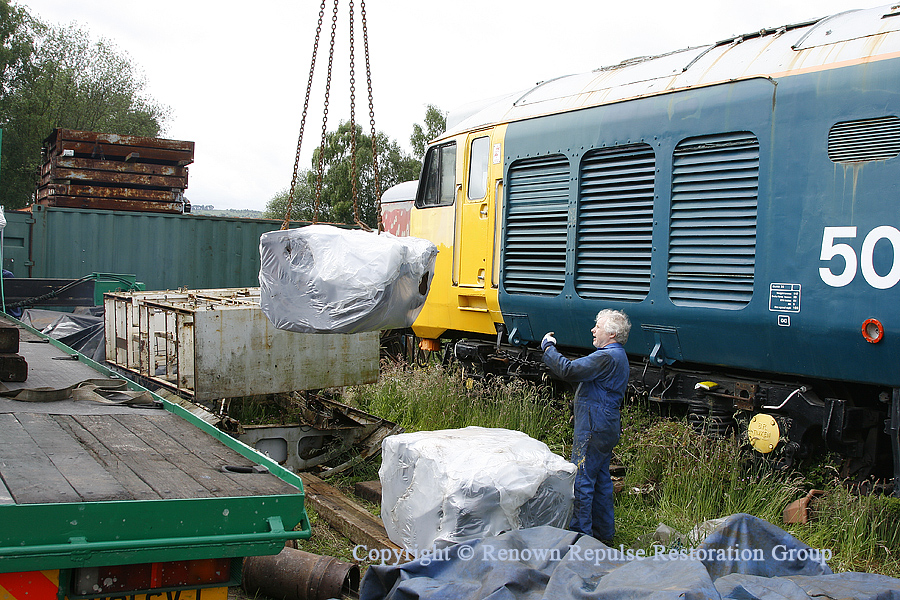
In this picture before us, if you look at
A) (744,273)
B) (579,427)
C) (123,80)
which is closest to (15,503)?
(579,427)

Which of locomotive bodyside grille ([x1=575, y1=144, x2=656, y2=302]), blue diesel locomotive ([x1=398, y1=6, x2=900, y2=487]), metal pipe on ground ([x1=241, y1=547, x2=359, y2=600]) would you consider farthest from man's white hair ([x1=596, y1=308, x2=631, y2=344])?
metal pipe on ground ([x1=241, y1=547, x2=359, y2=600])

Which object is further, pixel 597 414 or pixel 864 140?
pixel 597 414

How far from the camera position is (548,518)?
4.41 m

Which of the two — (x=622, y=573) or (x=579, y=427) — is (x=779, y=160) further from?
(x=622, y=573)

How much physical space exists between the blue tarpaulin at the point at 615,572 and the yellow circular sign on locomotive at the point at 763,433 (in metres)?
1.36

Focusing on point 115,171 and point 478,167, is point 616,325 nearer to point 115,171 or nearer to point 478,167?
point 478,167

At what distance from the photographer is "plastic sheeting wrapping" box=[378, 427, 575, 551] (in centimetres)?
414

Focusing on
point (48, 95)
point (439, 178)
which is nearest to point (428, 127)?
point (48, 95)

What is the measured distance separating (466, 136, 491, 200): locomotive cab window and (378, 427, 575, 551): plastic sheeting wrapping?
3191 mm

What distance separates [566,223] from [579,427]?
2.15 m

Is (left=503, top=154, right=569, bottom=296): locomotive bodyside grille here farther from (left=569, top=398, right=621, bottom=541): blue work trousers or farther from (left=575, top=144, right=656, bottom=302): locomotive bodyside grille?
(left=569, top=398, right=621, bottom=541): blue work trousers

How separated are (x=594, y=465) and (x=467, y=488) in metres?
0.99

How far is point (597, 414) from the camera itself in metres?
4.66

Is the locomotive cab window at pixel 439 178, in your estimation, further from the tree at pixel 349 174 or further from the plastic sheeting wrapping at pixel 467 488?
the tree at pixel 349 174
